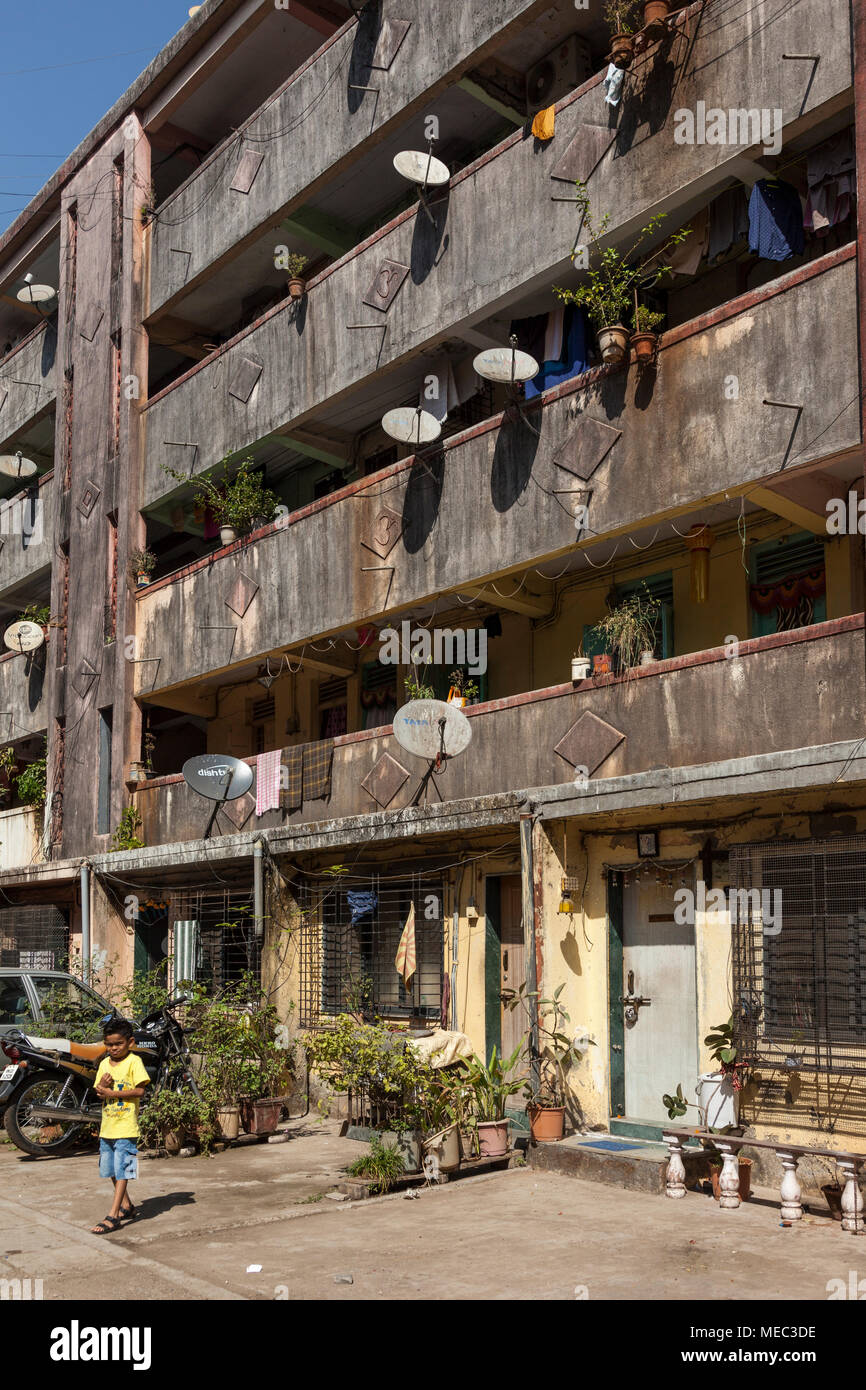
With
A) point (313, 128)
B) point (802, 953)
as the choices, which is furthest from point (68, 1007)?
point (313, 128)

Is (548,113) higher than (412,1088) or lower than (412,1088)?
higher

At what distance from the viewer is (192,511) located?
21.6 metres

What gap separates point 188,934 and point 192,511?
7279 mm

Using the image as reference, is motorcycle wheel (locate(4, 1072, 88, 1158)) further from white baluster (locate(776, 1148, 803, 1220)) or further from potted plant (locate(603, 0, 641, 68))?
potted plant (locate(603, 0, 641, 68))

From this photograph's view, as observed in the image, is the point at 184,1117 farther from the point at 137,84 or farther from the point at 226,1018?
the point at 137,84

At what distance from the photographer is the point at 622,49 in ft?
40.6

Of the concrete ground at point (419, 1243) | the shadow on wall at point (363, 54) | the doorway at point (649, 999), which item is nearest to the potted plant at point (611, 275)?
the shadow on wall at point (363, 54)

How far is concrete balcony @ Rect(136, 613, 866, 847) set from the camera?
1010 cm

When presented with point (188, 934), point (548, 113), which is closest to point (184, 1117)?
point (188, 934)

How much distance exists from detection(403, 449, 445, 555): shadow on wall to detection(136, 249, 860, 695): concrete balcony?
0.02 meters

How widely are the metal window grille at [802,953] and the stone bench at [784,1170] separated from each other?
0.80 meters

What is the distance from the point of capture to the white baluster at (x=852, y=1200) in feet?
28.7

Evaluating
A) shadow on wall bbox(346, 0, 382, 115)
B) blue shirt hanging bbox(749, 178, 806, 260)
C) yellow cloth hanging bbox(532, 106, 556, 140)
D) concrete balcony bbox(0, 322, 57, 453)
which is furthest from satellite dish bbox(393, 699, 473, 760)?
concrete balcony bbox(0, 322, 57, 453)

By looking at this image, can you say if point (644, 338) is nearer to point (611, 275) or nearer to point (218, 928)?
point (611, 275)
